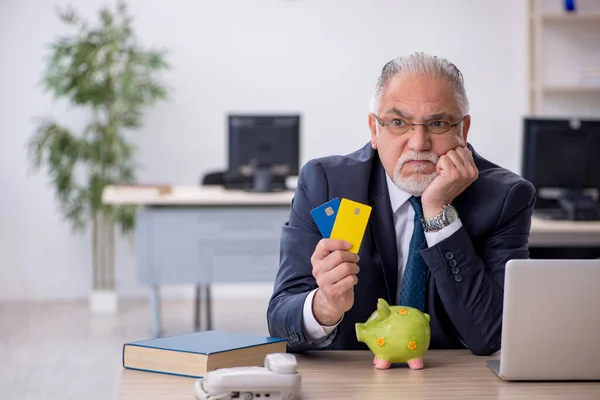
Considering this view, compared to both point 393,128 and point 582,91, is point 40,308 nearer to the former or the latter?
point 582,91

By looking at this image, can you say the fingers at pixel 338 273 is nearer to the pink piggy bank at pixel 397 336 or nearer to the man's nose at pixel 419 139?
the pink piggy bank at pixel 397 336

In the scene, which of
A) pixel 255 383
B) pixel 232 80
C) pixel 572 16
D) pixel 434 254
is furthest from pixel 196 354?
pixel 572 16

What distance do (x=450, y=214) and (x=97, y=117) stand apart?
4.91 meters

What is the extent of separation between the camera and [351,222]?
4.91 feet

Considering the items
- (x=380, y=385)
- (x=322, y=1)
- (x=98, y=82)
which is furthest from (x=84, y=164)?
(x=380, y=385)

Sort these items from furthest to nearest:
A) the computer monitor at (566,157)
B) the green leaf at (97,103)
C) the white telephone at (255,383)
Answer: the green leaf at (97,103), the computer monitor at (566,157), the white telephone at (255,383)

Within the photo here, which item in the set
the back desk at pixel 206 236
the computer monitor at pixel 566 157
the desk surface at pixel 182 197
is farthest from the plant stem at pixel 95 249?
the computer monitor at pixel 566 157

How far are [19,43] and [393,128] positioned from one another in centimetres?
536

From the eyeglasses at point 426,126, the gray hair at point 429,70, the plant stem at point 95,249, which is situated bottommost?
the plant stem at point 95,249

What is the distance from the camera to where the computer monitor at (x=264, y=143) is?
5.12 m

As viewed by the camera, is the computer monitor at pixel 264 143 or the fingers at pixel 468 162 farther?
the computer monitor at pixel 264 143

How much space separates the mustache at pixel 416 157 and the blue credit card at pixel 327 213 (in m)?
0.40

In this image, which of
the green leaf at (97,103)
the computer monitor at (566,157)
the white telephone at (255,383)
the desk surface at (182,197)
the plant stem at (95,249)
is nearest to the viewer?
the white telephone at (255,383)

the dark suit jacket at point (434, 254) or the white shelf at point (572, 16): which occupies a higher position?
the white shelf at point (572, 16)
